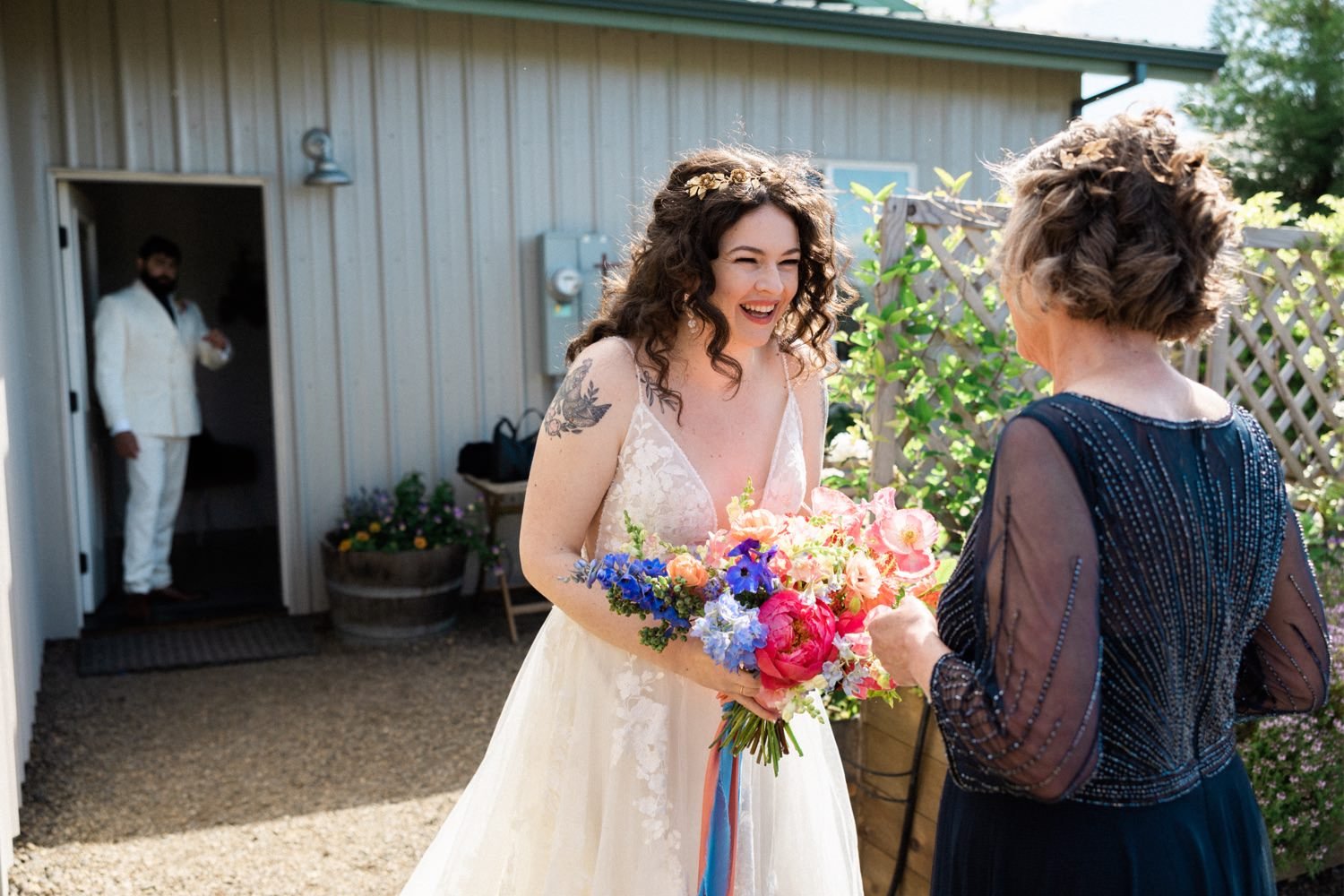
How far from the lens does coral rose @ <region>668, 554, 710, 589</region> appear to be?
1.97m

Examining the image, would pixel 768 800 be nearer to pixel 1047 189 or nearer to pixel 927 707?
pixel 927 707

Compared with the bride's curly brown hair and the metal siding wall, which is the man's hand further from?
the bride's curly brown hair

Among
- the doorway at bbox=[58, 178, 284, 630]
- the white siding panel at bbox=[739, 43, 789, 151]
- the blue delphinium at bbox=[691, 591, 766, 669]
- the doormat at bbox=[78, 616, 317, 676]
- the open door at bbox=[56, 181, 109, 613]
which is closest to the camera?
the blue delphinium at bbox=[691, 591, 766, 669]

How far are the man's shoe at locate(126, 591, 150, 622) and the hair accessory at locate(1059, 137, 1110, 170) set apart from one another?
20.5 ft

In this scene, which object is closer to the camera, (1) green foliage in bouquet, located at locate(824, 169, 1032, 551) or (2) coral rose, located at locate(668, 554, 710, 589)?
(2) coral rose, located at locate(668, 554, 710, 589)

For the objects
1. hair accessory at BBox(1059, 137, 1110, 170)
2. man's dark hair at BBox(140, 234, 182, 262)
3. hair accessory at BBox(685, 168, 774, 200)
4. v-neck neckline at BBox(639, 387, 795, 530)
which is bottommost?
v-neck neckline at BBox(639, 387, 795, 530)

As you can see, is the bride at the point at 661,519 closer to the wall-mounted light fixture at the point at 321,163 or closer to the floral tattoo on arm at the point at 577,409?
the floral tattoo on arm at the point at 577,409

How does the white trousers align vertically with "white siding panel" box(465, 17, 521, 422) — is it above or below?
below

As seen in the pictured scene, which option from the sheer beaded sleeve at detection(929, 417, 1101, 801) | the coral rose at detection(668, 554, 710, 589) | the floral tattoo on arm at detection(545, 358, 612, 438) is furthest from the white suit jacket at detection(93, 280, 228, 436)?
the sheer beaded sleeve at detection(929, 417, 1101, 801)

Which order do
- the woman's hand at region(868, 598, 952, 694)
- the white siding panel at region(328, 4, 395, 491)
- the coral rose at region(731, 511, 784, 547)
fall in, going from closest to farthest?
the woman's hand at region(868, 598, 952, 694)
the coral rose at region(731, 511, 784, 547)
the white siding panel at region(328, 4, 395, 491)

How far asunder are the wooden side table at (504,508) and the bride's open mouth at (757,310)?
4.00 meters

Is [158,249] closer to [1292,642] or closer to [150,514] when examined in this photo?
[150,514]

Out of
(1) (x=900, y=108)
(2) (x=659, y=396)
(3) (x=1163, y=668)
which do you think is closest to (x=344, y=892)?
(2) (x=659, y=396)

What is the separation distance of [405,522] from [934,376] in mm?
3406
